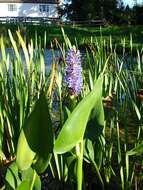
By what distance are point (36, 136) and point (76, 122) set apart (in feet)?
0.53

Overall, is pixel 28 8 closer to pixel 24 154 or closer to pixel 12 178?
pixel 12 178

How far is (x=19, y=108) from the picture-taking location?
2990mm

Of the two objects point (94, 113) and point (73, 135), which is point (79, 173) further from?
point (73, 135)

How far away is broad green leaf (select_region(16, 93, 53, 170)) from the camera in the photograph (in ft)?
5.12

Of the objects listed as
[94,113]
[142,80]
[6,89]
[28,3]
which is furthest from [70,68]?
[28,3]

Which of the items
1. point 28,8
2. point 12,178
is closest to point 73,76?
point 12,178

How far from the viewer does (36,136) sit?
1635mm

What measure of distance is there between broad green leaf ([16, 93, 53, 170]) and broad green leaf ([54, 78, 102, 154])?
0.06 metres

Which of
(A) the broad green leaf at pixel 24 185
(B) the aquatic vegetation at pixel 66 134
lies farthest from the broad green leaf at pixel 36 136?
(A) the broad green leaf at pixel 24 185

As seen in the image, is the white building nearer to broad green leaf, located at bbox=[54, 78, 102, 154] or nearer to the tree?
the tree

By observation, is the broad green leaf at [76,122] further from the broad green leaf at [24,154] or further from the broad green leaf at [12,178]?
the broad green leaf at [12,178]

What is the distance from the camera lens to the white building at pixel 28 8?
182 feet

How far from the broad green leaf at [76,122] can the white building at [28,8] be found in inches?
2124

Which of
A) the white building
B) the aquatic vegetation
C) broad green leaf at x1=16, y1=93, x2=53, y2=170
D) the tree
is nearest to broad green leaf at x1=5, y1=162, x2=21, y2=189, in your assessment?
the aquatic vegetation
